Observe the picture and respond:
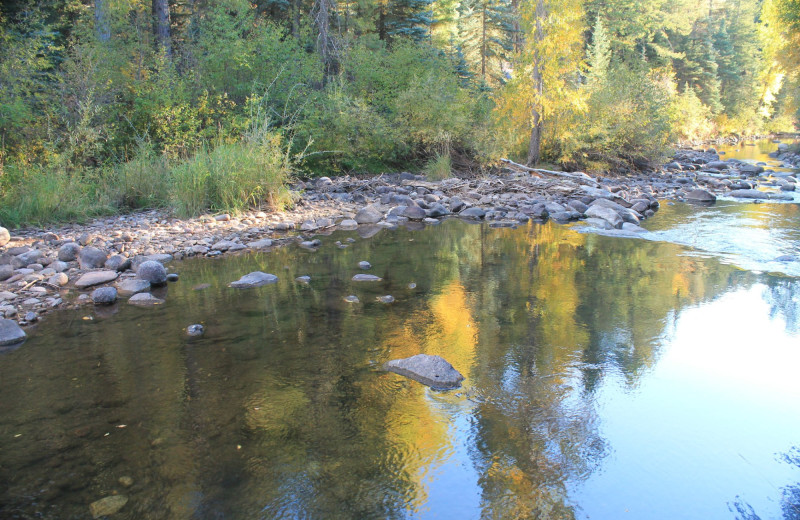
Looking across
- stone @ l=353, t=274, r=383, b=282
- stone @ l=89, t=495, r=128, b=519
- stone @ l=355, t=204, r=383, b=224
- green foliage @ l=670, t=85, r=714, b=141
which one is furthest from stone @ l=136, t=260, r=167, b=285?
green foliage @ l=670, t=85, r=714, b=141

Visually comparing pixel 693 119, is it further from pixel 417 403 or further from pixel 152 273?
pixel 417 403

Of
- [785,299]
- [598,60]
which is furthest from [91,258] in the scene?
[598,60]

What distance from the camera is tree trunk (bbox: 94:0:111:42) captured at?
16188 mm

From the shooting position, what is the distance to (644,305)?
616 cm

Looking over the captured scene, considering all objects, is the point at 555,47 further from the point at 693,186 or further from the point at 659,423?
the point at 659,423

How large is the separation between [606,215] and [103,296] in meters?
8.99

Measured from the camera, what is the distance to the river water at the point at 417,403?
9.93 ft

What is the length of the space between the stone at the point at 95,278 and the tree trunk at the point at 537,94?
43.8 ft

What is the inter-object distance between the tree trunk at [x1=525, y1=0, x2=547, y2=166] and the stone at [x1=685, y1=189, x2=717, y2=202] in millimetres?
5017

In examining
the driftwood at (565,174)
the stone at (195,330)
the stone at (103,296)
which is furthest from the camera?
the driftwood at (565,174)

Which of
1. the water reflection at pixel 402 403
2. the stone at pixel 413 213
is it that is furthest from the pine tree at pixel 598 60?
the water reflection at pixel 402 403

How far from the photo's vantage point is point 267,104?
15289mm

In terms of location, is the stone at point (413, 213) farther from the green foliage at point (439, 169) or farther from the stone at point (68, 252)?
the stone at point (68, 252)

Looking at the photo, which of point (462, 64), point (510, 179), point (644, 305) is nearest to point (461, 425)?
point (644, 305)
